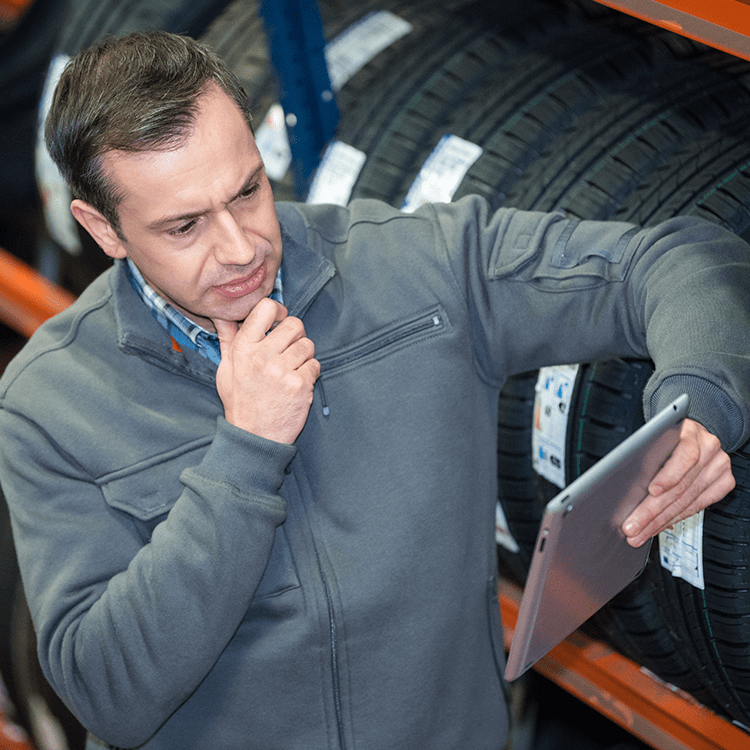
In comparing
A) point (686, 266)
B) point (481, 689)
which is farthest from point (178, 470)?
point (686, 266)

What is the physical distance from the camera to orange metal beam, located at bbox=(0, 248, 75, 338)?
8.52ft

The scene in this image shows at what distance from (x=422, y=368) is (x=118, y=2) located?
1549 millimetres

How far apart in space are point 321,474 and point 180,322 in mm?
273

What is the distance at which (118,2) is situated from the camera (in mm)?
2371

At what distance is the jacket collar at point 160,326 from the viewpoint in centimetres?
125

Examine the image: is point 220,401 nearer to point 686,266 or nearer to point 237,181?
point 237,181

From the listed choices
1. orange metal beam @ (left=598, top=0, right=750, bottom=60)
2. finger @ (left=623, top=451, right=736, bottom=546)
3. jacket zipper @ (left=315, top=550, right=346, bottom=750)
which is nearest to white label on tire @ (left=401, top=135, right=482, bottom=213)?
orange metal beam @ (left=598, top=0, right=750, bottom=60)

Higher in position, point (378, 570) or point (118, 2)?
point (118, 2)

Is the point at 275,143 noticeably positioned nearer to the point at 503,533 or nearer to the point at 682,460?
the point at 503,533

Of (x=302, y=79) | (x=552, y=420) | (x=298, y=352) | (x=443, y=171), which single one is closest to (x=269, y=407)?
(x=298, y=352)

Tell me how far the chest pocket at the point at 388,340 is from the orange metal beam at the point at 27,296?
146 centimetres

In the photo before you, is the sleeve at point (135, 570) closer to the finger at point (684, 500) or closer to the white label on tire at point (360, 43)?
the finger at point (684, 500)

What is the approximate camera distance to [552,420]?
1.59m

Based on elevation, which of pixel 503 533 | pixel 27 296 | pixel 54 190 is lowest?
pixel 27 296
